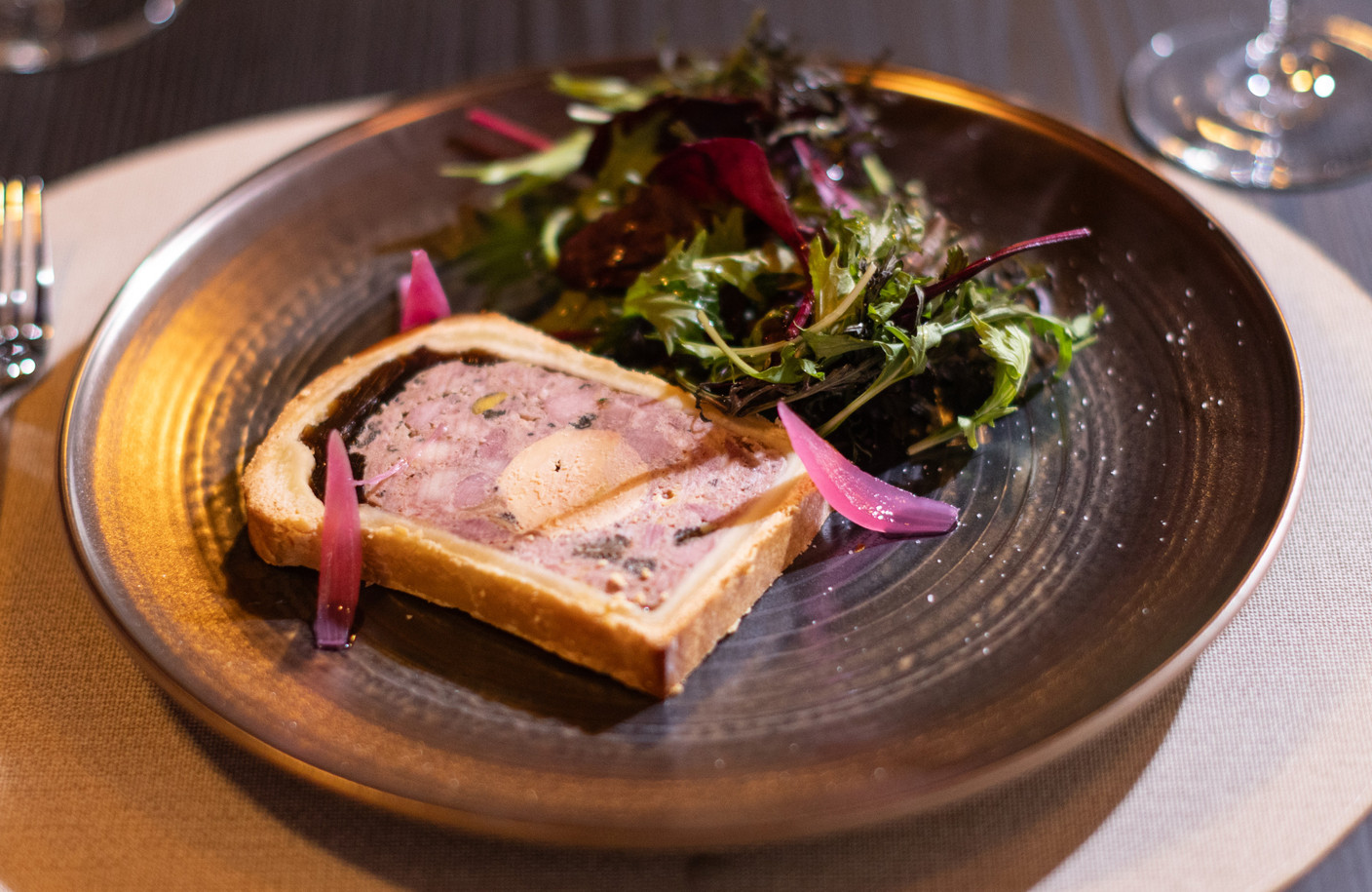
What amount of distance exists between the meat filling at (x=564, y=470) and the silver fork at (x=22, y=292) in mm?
1151

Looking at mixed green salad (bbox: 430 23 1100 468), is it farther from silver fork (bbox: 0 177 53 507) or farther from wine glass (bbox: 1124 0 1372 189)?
wine glass (bbox: 1124 0 1372 189)

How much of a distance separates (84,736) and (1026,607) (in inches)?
73.6

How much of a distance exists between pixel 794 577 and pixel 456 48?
337 centimetres

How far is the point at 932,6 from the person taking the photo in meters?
4.85

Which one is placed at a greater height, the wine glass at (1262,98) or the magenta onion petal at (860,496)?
the wine glass at (1262,98)

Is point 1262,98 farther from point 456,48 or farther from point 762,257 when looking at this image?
point 456,48

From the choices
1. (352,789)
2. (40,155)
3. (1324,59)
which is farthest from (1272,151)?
(40,155)

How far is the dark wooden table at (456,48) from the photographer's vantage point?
4.39m

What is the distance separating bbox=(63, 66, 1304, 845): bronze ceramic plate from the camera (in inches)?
74.0

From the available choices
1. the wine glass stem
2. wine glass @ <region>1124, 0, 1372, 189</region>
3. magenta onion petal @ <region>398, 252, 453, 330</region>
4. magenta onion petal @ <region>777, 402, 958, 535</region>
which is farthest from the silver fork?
the wine glass stem

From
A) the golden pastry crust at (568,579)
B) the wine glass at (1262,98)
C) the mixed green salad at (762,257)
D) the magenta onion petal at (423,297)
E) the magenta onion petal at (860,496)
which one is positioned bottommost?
the golden pastry crust at (568,579)

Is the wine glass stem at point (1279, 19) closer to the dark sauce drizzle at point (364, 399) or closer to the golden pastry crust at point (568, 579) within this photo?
the golden pastry crust at point (568, 579)

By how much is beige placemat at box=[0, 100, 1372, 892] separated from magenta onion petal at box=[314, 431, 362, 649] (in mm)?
288

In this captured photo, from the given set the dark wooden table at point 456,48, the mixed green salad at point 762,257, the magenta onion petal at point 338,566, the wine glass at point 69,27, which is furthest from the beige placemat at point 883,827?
the wine glass at point 69,27
